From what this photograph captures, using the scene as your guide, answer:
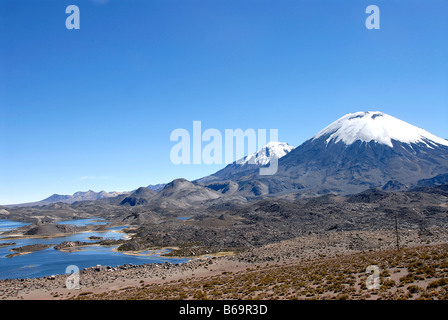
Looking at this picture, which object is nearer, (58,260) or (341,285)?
(341,285)

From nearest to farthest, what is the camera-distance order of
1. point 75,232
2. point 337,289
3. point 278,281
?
point 337,289 < point 278,281 < point 75,232

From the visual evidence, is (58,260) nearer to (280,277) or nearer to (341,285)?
(280,277)

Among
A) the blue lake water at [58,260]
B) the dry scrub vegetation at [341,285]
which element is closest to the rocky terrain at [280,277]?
the dry scrub vegetation at [341,285]

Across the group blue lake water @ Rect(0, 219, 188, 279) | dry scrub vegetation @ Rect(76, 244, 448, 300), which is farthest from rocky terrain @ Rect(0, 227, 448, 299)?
blue lake water @ Rect(0, 219, 188, 279)

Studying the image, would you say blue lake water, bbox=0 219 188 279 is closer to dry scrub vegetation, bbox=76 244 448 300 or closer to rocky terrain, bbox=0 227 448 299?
rocky terrain, bbox=0 227 448 299

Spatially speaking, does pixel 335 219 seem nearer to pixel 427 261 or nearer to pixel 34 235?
pixel 427 261

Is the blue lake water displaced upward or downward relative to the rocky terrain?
downward

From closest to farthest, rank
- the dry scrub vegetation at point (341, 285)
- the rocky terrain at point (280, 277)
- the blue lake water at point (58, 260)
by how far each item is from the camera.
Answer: the dry scrub vegetation at point (341, 285) < the rocky terrain at point (280, 277) < the blue lake water at point (58, 260)

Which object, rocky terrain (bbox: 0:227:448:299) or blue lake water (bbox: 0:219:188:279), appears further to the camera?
blue lake water (bbox: 0:219:188:279)

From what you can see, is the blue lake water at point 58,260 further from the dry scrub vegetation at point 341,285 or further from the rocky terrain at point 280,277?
the dry scrub vegetation at point 341,285

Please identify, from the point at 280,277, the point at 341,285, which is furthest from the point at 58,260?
the point at 341,285
